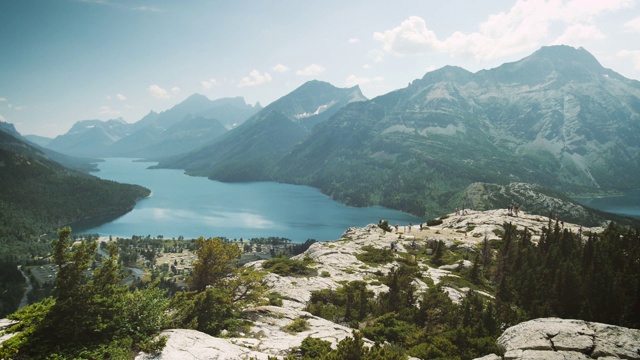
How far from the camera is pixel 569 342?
18.9 metres

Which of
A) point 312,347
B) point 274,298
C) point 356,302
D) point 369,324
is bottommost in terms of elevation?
point 369,324

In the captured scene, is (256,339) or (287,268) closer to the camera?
(256,339)

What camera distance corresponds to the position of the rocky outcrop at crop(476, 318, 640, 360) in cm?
1766

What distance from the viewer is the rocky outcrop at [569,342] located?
1766 cm

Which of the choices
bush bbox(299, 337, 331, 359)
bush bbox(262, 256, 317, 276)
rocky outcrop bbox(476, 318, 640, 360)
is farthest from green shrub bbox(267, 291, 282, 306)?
rocky outcrop bbox(476, 318, 640, 360)

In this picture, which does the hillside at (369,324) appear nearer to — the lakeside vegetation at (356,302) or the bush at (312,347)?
the bush at (312,347)

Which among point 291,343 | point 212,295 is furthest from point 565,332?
point 212,295

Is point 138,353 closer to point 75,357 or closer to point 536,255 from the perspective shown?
point 75,357

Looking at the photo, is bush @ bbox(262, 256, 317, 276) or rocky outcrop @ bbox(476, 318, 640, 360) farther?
bush @ bbox(262, 256, 317, 276)

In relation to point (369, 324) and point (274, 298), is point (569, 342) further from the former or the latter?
point (274, 298)

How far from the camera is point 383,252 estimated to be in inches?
2803

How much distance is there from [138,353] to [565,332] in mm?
25699

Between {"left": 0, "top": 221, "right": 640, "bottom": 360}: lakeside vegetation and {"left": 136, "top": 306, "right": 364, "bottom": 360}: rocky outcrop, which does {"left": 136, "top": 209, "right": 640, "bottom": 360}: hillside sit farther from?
{"left": 0, "top": 221, "right": 640, "bottom": 360}: lakeside vegetation

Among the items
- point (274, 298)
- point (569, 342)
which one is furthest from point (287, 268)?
point (569, 342)
